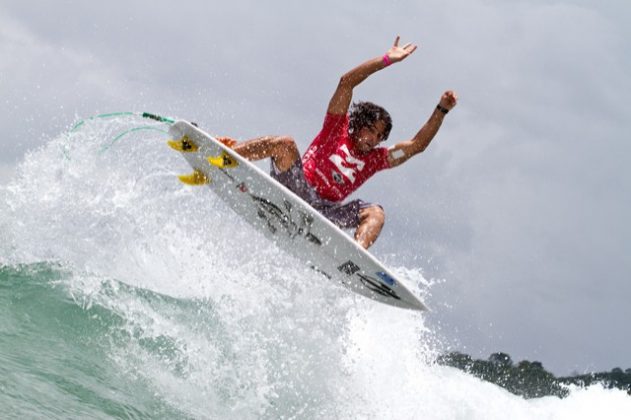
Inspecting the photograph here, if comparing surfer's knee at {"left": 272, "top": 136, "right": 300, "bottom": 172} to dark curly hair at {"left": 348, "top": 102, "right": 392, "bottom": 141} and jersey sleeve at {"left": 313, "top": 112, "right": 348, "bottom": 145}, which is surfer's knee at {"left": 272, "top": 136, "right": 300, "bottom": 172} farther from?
dark curly hair at {"left": 348, "top": 102, "right": 392, "bottom": 141}

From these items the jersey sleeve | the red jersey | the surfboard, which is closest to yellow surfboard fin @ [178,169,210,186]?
the surfboard

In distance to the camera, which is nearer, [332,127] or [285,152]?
[285,152]

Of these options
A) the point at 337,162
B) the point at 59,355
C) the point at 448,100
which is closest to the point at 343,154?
the point at 337,162

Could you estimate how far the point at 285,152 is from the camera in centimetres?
714

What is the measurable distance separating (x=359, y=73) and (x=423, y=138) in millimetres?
1016

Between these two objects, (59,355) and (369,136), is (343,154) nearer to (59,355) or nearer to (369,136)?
(369,136)

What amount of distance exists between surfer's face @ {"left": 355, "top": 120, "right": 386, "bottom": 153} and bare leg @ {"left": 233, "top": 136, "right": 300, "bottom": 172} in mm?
679

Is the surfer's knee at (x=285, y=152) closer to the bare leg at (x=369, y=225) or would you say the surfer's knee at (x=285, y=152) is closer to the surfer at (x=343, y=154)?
the surfer at (x=343, y=154)

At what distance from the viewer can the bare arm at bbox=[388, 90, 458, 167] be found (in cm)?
723

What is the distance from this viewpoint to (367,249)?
22.8 ft

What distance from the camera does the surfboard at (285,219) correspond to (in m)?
6.75

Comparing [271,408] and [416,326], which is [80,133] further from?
[416,326]

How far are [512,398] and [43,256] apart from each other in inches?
737

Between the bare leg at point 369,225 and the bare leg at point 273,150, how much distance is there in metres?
0.95
